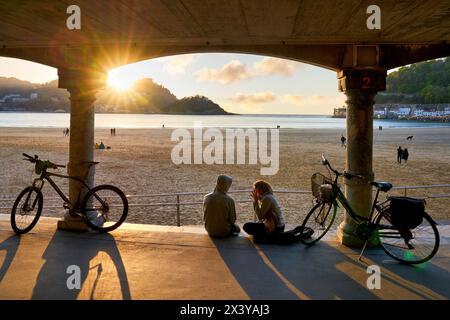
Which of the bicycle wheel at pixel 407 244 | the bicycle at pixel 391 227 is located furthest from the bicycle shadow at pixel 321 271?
the bicycle wheel at pixel 407 244

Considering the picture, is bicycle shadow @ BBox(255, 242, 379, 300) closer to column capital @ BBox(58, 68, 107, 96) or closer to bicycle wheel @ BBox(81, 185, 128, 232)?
bicycle wheel @ BBox(81, 185, 128, 232)

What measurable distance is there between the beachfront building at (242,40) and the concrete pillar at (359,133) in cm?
2

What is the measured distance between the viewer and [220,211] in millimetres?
6867

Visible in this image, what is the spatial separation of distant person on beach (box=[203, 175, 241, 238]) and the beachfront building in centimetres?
176

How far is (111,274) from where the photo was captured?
5.25m

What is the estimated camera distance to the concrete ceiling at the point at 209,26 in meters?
4.85

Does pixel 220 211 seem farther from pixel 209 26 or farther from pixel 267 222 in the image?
pixel 209 26

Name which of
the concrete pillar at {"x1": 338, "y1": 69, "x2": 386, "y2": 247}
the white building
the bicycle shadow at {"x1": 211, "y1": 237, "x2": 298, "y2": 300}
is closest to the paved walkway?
the bicycle shadow at {"x1": 211, "y1": 237, "x2": 298, "y2": 300}

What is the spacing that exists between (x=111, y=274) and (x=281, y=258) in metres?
2.22

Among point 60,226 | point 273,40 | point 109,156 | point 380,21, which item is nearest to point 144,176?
point 109,156

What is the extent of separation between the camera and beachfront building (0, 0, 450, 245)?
197 inches
